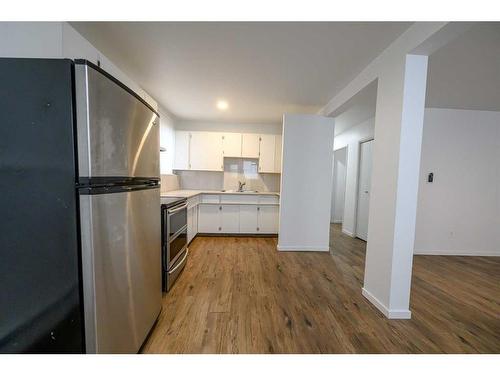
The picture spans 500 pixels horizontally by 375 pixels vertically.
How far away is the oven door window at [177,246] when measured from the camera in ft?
7.64

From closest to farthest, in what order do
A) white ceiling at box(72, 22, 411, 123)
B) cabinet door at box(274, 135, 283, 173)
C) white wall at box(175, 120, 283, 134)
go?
white ceiling at box(72, 22, 411, 123), cabinet door at box(274, 135, 283, 173), white wall at box(175, 120, 283, 134)

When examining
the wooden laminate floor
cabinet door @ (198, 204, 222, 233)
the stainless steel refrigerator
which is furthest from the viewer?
cabinet door @ (198, 204, 222, 233)

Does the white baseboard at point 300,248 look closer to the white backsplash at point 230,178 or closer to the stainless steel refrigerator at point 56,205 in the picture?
the white backsplash at point 230,178

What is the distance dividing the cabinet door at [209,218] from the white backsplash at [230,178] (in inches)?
30.8

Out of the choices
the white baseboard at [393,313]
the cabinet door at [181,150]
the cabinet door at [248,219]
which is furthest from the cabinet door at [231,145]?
the white baseboard at [393,313]

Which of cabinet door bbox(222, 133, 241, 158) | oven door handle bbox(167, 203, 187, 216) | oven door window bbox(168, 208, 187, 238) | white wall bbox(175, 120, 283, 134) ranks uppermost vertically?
white wall bbox(175, 120, 283, 134)

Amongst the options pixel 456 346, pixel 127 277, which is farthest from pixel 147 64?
pixel 456 346

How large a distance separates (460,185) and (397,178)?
2.99 metres

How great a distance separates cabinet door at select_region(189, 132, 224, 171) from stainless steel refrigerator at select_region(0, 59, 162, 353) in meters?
3.54

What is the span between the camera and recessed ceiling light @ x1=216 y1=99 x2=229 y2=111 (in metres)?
3.49

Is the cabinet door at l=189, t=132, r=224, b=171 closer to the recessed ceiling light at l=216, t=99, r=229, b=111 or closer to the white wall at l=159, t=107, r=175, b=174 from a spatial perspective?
the white wall at l=159, t=107, r=175, b=174

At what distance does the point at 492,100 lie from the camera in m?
3.18

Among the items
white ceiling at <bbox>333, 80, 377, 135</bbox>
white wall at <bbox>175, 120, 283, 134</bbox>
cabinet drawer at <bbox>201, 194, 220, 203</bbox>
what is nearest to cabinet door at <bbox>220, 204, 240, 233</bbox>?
cabinet drawer at <bbox>201, 194, 220, 203</bbox>
